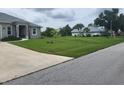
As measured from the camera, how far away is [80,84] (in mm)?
11047

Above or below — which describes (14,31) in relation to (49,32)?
above

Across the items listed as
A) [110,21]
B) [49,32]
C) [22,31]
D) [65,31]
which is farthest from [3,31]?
[110,21]

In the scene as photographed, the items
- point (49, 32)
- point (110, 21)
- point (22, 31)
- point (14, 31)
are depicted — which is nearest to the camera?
point (14, 31)

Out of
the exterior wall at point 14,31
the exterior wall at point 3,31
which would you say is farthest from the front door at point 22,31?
the exterior wall at point 3,31

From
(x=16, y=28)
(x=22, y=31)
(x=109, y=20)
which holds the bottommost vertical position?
(x=22, y=31)

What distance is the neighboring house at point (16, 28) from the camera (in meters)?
42.0

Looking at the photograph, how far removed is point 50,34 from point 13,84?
52.0m

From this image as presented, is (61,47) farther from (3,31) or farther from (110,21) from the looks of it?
(110,21)

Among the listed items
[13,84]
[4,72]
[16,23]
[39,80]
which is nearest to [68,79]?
[39,80]

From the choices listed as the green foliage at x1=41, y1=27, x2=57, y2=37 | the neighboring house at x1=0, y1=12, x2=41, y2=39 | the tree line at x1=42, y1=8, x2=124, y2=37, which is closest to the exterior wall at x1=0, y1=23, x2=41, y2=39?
the neighboring house at x1=0, y1=12, x2=41, y2=39

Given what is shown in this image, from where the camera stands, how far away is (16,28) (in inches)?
1769

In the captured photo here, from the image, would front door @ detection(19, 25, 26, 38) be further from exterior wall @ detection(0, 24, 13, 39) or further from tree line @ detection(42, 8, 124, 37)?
tree line @ detection(42, 8, 124, 37)

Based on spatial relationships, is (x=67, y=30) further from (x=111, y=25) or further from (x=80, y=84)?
(x=80, y=84)

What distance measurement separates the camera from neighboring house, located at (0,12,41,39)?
42.0 metres
